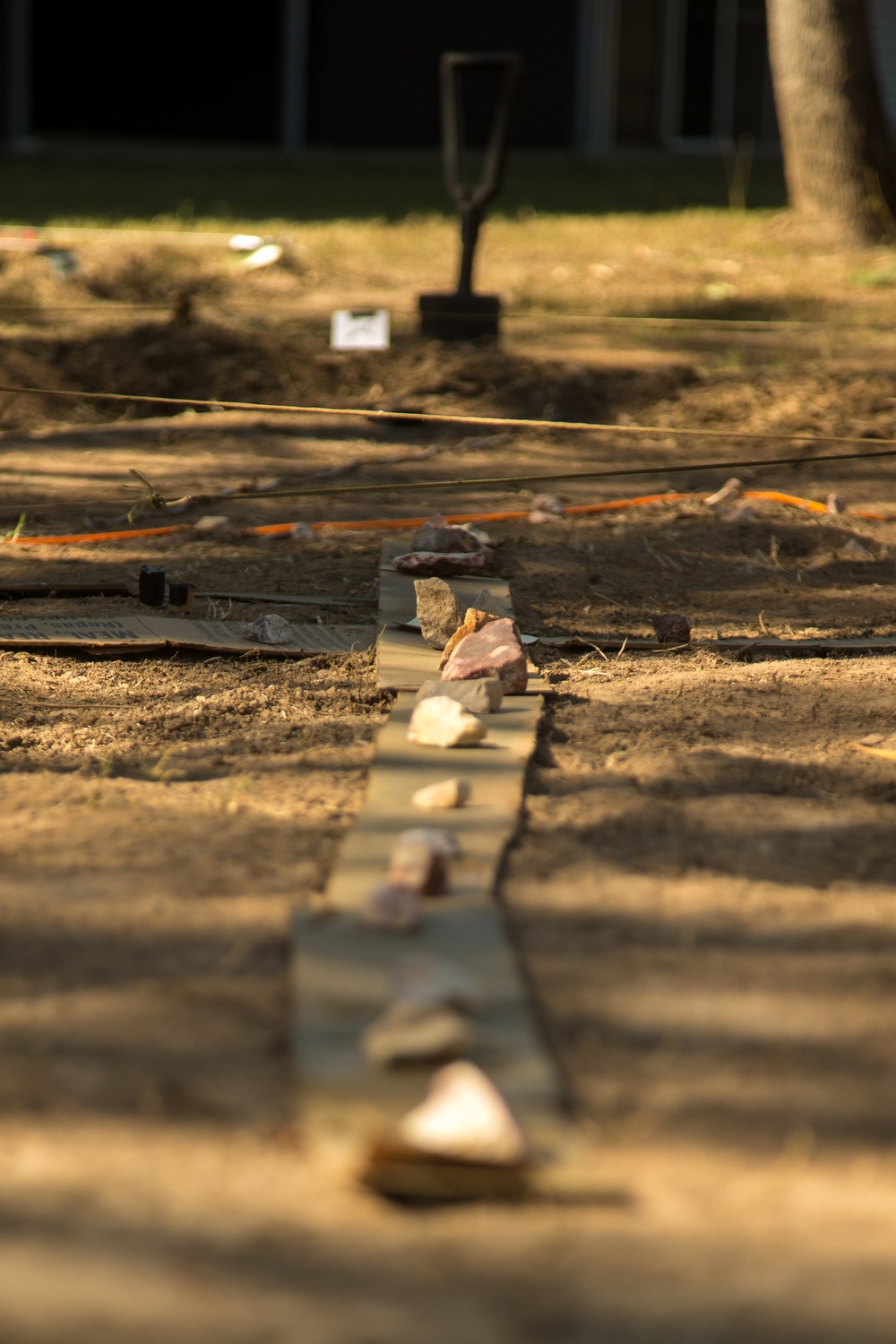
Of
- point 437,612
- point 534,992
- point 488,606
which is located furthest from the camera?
point 488,606

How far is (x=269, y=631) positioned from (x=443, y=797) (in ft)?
3.68

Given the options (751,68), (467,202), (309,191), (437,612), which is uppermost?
(751,68)

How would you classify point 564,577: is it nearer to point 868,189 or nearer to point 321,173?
point 868,189

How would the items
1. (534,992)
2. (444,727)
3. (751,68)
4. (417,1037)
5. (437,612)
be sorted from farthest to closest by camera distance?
(751,68) < (437,612) < (444,727) < (534,992) < (417,1037)

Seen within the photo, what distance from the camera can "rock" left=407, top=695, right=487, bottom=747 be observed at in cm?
271

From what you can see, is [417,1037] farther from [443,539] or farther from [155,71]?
[155,71]

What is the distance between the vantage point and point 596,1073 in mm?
1699

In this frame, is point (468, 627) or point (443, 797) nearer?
point (443, 797)

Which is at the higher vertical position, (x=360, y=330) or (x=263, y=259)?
(x=263, y=259)

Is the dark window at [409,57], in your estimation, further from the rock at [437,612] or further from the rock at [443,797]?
the rock at [443,797]

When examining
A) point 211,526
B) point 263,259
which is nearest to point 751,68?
point 263,259

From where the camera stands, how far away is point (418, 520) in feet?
14.5

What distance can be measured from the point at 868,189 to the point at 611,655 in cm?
678

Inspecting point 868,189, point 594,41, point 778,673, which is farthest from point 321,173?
point 778,673
